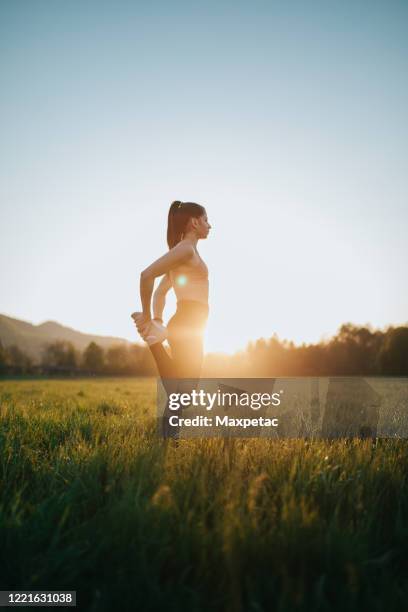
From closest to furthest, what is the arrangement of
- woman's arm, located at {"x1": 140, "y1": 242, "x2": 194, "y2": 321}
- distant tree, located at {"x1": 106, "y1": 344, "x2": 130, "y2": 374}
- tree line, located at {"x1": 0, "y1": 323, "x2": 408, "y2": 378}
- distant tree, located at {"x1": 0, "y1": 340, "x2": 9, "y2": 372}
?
woman's arm, located at {"x1": 140, "y1": 242, "x2": 194, "y2": 321} → tree line, located at {"x1": 0, "y1": 323, "x2": 408, "y2": 378} → distant tree, located at {"x1": 0, "y1": 340, "x2": 9, "y2": 372} → distant tree, located at {"x1": 106, "y1": 344, "x2": 130, "y2": 374}

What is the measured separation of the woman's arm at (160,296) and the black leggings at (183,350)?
205mm

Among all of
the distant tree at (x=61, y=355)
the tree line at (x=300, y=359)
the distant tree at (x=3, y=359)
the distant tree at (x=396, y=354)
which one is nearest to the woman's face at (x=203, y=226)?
the tree line at (x=300, y=359)

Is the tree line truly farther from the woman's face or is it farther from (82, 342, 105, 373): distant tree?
the woman's face

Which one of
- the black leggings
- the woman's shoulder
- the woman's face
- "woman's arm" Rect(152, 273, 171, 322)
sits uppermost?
the woman's face

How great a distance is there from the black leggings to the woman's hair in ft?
2.47

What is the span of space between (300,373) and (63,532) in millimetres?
64057

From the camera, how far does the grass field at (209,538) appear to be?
1736 millimetres

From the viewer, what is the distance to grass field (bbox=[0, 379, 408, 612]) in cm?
174

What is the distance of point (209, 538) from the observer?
1.95 meters

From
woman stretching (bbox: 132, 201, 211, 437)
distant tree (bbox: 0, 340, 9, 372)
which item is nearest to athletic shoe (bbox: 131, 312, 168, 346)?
woman stretching (bbox: 132, 201, 211, 437)

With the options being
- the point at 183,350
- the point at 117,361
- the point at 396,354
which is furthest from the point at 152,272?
the point at 117,361

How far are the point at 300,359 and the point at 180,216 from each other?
6499 cm

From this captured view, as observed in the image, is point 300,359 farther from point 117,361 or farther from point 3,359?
point 3,359

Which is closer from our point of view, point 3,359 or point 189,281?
point 189,281
